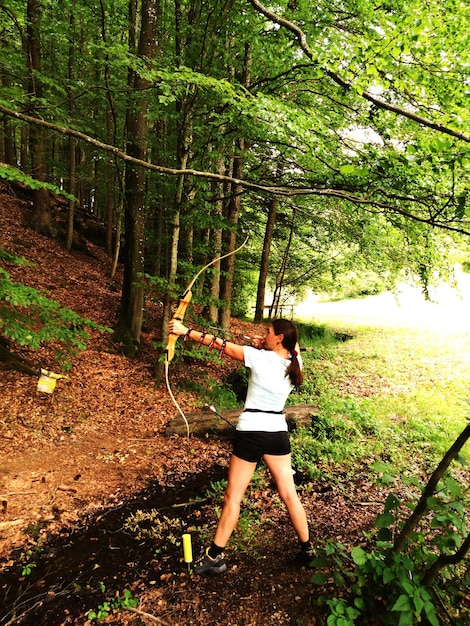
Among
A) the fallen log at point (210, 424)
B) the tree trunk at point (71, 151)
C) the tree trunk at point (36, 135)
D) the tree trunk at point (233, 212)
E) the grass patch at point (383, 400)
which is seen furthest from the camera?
the tree trunk at point (71, 151)

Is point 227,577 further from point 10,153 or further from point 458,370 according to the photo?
point 10,153

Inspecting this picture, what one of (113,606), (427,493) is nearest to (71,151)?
(113,606)

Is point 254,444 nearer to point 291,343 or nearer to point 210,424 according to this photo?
point 291,343

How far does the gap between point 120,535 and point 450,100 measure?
6.87 meters

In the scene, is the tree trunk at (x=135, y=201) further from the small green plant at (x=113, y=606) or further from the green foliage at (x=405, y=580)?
the green foliage at (x=405, y=580)

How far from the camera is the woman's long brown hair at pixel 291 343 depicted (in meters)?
2.88

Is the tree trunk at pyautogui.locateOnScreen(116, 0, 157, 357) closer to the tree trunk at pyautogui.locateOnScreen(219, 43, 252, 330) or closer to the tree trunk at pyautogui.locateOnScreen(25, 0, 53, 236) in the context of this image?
the tree trunk at pyautogui.locateOnScreen(25, 0, 53, 236)

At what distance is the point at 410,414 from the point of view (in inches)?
271

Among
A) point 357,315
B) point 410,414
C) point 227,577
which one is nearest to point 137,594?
point 227,577

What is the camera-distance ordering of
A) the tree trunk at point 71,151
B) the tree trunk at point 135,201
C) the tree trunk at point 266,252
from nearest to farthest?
the tree trunk at point 135,201
the tree trunk at point 71,151
the tree trunk at point 266,252

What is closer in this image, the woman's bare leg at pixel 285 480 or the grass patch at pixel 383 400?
the woman's bare leg at pixel 285 480

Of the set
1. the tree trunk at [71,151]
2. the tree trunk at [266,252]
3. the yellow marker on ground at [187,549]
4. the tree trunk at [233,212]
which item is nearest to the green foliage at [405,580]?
the yellow marker on ground at [187,549]

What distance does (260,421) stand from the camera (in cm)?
281

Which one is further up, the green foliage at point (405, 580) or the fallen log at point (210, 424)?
the green foliage at point (405, 580)
